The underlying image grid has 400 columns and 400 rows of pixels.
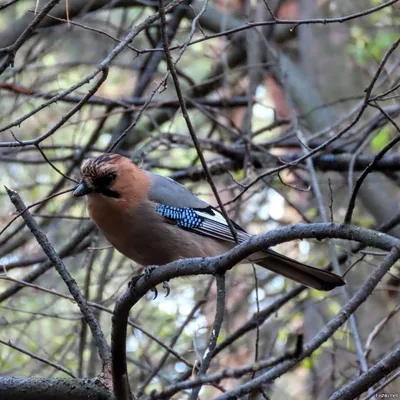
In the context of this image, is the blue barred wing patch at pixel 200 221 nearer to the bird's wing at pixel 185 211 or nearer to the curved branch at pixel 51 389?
the bird's wing at pixel 185 211

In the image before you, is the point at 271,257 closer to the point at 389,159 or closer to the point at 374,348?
the point at 389,159

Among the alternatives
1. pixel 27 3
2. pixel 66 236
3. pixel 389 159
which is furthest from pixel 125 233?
pixel 27 3

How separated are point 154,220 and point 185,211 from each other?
1.05 ft

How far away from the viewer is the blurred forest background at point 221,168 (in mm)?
5535

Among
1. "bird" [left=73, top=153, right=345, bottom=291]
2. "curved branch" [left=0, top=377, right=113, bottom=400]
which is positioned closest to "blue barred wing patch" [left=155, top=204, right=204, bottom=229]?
"bird" [left=73, top=153, right=345, bottom=291]

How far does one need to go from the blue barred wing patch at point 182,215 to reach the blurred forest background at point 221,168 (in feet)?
1.63

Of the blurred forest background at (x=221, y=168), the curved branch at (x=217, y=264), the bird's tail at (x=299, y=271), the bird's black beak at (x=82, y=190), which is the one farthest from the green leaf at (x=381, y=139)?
the curved branch at (x=217, y=264)

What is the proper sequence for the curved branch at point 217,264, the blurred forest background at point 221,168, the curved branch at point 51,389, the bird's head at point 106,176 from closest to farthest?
1. the curved branch at point 217,264
2. the curved branch at point 51,389
3. the bird's head at point 106,176
4. the blurred forest background at point 221,168

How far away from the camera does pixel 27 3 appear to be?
347 inches

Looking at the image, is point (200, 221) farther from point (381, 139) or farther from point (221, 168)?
point (381, 139)

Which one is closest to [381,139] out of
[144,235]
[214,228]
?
[214,228]

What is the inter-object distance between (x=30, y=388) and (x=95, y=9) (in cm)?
452

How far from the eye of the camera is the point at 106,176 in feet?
14.6

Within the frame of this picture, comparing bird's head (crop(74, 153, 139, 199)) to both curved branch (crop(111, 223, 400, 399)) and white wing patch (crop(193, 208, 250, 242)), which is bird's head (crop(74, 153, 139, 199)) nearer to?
white wing patch (crop(193, 208, 250, 242))
